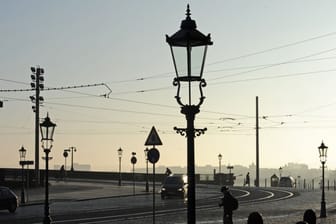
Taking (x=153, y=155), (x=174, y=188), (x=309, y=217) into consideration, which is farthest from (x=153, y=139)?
(x=174, y=188)

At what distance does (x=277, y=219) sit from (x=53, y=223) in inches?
393

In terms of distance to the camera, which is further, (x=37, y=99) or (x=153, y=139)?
(x=37, y=99)

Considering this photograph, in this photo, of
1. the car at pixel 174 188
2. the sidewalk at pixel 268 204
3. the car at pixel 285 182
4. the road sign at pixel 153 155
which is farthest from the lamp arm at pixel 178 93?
the car at pixel 285 182

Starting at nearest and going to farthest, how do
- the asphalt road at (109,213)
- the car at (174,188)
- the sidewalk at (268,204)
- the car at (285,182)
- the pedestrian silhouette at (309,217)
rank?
the pedestrian silhouette at (309,217) < the sidewalk at (268,204) < the asphalt road at (109,213) < the car at (174,188) < the car at (285,182)

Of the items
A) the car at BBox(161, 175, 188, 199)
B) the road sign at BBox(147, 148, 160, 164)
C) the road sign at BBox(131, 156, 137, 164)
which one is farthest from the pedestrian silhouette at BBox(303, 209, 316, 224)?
the road sign at BBox(131, 156, 137, 164)

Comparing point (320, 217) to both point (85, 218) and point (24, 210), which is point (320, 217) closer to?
point (85, 218)

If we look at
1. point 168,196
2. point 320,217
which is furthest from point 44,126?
point 168,196

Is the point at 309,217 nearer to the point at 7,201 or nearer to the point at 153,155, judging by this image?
the point at 153,155

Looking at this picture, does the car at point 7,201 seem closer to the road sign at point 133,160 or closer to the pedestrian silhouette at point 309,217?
the road sign at point 133,160

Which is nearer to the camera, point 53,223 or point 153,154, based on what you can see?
point 153,154

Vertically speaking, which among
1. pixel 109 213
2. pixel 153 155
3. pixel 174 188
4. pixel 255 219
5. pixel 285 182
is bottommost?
pixel 285 182

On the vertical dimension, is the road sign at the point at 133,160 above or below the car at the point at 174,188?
above

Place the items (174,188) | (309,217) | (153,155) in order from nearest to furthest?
(309,217) < (153,155) < (174,188)

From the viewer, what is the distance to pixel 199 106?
40.2ft
